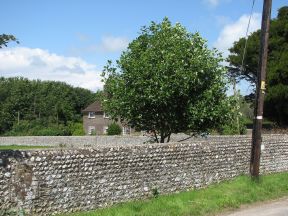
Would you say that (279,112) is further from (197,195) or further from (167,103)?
(197,195)

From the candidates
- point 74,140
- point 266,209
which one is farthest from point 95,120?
point 266,209

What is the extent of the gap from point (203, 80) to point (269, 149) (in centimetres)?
381

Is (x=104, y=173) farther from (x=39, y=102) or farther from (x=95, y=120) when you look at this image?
(x=39, y=102)

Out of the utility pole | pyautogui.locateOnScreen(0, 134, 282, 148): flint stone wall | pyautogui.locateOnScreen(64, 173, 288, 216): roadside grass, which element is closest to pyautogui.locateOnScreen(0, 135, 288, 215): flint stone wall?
pyautogui.locateOnScreen(64, 173, 288, 216): roadside grass

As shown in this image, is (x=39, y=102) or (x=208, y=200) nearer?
(x=208, y=200)

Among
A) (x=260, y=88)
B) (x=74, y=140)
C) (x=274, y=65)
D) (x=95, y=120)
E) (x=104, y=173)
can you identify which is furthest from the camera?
(x=95, y=120)

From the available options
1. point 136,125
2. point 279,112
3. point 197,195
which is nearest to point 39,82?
point 279,112

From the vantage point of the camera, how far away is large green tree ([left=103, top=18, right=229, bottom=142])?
19109 mm

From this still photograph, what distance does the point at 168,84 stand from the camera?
1892cm

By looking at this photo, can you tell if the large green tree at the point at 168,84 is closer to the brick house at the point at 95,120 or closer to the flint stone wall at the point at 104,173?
the flint stone wall at the point at 104,173

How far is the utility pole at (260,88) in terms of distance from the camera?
640 inches

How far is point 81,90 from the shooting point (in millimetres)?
122750

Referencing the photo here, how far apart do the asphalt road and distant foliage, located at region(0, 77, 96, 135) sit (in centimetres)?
8711

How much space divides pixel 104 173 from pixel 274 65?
36183 millimetres
